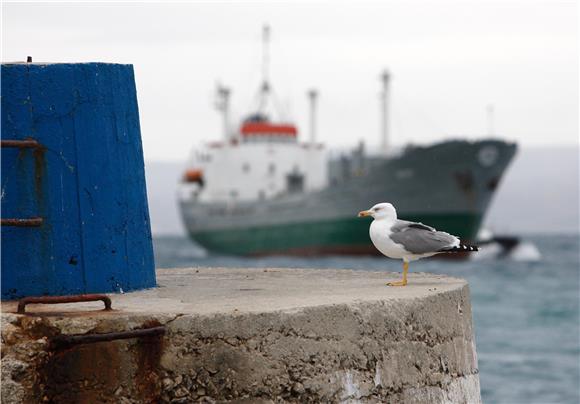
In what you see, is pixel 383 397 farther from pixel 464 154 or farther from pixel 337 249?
pixel 337 249

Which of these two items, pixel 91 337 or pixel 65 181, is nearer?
pixel 91 337

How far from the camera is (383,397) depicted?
12.6 feet

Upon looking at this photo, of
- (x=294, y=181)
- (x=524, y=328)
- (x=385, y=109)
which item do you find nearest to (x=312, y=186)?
(x=294, y=181)

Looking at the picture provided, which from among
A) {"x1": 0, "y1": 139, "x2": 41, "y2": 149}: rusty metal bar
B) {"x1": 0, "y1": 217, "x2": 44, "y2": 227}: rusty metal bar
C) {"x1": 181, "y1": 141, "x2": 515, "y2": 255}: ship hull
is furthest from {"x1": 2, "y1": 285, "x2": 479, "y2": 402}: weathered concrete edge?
{"x1": 181, "y1": 141, "x2": 515, "y2": 255}: ship hull

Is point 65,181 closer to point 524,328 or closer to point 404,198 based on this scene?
point 524,328

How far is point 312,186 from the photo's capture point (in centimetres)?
6203

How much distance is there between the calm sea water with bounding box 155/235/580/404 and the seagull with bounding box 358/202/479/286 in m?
1.71

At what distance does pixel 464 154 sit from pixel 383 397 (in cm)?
4156

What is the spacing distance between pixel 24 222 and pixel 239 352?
3.01 feet

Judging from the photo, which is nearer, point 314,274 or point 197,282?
point 197,282

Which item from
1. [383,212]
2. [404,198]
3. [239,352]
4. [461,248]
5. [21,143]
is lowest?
[404,198]

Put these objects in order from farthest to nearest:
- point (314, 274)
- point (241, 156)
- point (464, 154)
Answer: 1. point (241, 156)
2. point (464, 154)
3. point (314, 274)

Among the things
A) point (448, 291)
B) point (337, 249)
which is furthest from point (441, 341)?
point (337, 249)

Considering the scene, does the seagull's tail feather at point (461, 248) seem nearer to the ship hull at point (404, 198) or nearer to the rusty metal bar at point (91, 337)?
the rusty metal bar at point (91, 337)
